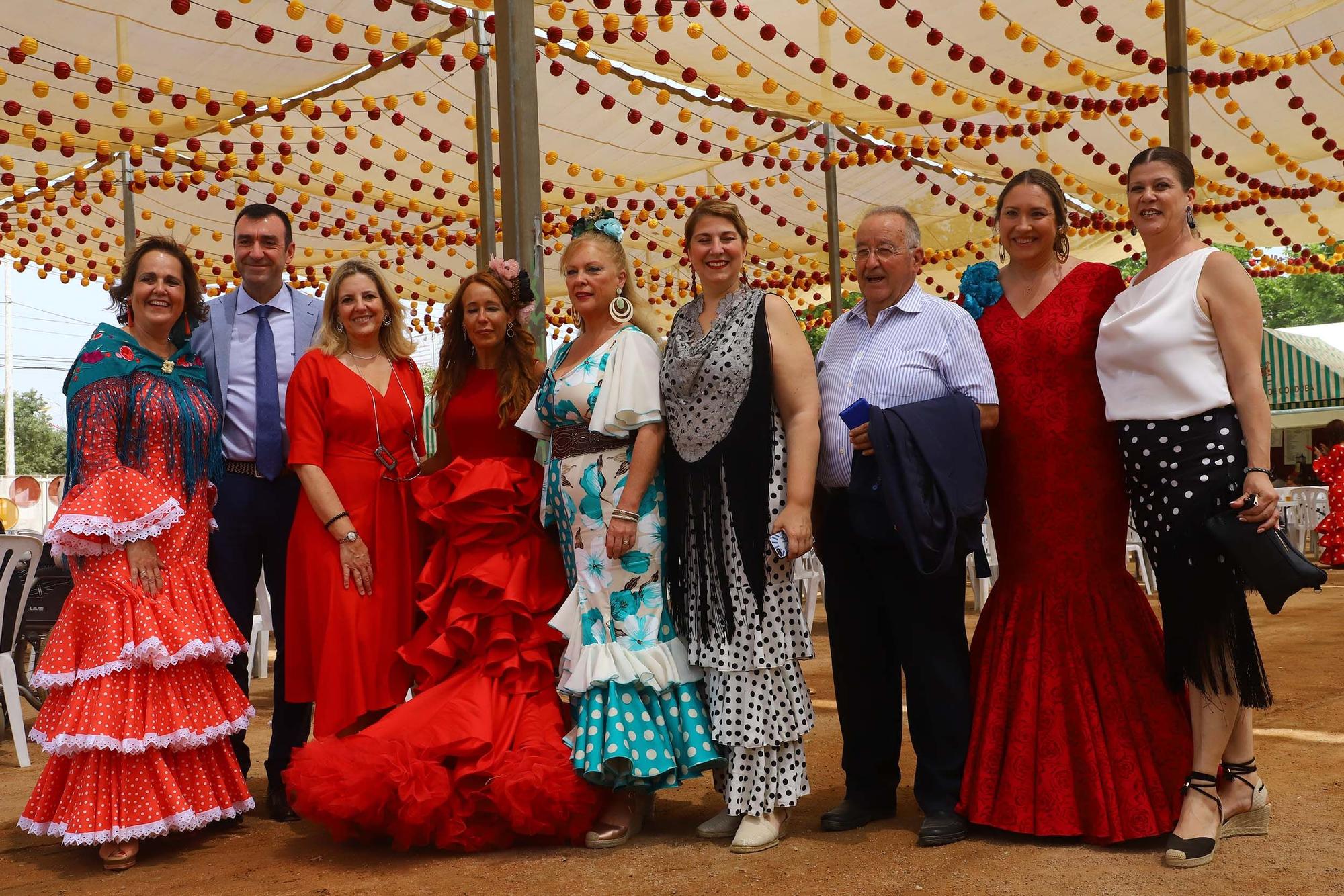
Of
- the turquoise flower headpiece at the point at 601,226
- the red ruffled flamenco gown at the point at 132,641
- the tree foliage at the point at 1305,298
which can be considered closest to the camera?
the red ruffled flamenco gown at the point at 132,641

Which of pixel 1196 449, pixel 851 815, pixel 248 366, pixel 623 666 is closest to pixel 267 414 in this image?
pixel 248 366

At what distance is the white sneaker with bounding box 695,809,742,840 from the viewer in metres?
3.11

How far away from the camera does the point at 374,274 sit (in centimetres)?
357

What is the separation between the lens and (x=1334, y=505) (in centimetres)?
1024

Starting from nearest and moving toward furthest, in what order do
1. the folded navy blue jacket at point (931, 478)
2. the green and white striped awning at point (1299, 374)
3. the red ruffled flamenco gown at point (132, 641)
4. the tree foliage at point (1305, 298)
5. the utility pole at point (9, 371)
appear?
the folded navy blue jacket at point (931, 478) < the red ruffled flamenco gown at point (132, 641) < the green and white striped awning at point (1299, 374) < the utility pole at point (9, 371) < the tree foliage at point (1305, 298)

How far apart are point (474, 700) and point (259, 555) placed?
0.97 metres

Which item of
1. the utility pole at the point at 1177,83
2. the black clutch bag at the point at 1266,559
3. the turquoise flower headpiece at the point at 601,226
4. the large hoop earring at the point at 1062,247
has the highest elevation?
the utility pole at the point at 1177,83

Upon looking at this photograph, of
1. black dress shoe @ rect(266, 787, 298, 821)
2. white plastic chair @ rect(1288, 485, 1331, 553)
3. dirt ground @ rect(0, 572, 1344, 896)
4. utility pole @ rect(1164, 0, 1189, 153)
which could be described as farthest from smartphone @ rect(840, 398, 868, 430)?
white plastic chair @ rect(1288, 485, 1331, 553)

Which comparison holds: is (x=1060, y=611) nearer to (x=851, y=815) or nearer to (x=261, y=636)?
(x=851, y=815)

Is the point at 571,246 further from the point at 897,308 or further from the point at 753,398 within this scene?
the point at 897,308

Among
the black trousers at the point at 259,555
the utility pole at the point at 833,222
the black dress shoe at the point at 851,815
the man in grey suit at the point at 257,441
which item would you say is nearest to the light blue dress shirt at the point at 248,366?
the man in grey suit at the point at 257,441

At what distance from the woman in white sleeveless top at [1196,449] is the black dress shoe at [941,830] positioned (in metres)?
0.49

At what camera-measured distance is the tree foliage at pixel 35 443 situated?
43062 mm

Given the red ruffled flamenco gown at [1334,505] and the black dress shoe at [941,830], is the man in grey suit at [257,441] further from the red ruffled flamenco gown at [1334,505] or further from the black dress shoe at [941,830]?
the red ruffled flamenco gown at [1334,505]
